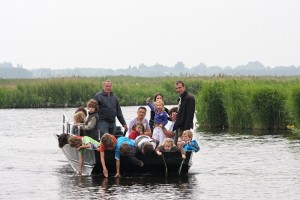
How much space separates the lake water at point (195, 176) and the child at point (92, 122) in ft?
3.27

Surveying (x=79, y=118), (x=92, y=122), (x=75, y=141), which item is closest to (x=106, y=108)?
(x=79, y=118)

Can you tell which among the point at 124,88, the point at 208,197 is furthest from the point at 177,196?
the point at 124,88

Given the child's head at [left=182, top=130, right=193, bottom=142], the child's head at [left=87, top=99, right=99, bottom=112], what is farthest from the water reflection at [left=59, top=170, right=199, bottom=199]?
the child's head at [left=87, top=99, right=99, bottom=112]

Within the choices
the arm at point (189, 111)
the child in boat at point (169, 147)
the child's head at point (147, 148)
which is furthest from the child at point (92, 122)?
the arm at point (189, 111)

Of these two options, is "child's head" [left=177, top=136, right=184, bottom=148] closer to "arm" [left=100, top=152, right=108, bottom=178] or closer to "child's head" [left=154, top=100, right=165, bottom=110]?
"child's head" [left=154, top=100, right=165, bottom=110]

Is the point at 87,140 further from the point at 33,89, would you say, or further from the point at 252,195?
the point at 33,89

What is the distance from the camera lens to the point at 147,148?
17969mm

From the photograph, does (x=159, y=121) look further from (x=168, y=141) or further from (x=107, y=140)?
(x=107, y=140)

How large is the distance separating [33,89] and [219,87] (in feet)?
68.7

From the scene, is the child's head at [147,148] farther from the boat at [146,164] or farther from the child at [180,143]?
the child at [180,143]

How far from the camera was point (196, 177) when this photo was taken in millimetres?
18828

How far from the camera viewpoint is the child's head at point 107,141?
17.8 m

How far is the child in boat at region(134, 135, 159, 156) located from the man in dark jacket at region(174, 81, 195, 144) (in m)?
0.81

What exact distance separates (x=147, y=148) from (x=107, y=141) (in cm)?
82
